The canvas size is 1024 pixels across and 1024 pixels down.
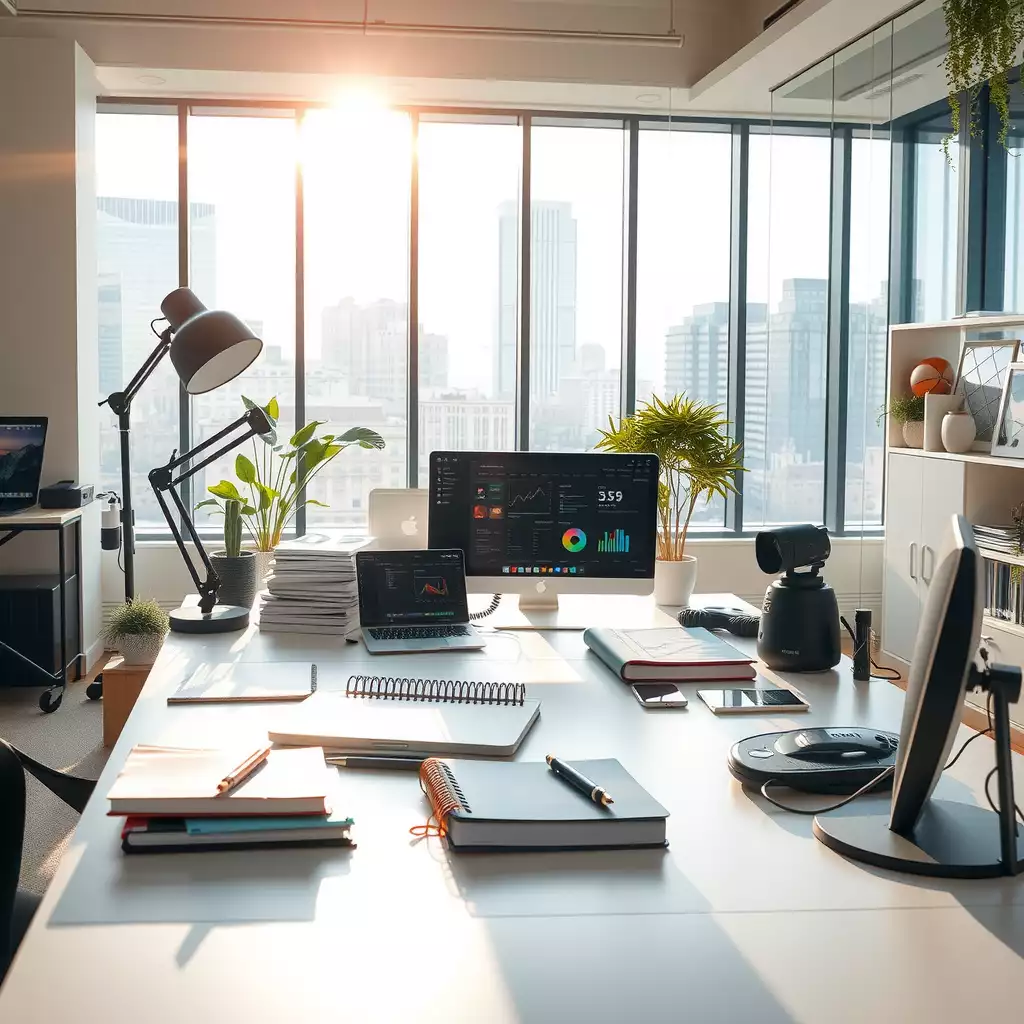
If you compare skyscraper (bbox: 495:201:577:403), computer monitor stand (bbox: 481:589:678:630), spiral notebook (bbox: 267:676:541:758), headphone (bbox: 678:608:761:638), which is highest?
skyscraper (bbox: 495:201:577:403)

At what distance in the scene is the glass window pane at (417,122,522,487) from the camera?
5.69 meters

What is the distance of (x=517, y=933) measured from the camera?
1156mm

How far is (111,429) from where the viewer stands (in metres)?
5.45

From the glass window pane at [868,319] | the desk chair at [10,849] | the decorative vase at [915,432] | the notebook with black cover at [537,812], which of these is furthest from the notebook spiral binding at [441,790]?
the glass window pane at [868,319]

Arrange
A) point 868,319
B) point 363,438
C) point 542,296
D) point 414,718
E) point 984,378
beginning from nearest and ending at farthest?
point 414,718
point 984,378
point 363,438
point 868,319
point 542,296

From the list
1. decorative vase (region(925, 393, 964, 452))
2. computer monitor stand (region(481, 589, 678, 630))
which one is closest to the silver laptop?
computer monitor stand (region(481, 589, 678, 630))

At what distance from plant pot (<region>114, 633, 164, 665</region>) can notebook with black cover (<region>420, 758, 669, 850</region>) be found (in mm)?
2312

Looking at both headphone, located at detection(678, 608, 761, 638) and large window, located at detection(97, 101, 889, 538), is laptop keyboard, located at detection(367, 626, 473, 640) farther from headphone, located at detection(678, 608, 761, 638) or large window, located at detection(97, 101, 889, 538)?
large window, located at detection(97, 101, 889, 538)

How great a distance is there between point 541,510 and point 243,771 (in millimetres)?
1495

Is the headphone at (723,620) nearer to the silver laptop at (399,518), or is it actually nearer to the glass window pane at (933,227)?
the silver laptop at (399,518)

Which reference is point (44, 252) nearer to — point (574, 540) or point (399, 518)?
point (399, 518)

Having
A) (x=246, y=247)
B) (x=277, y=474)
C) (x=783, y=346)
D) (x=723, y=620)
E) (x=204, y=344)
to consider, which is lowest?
(x=723, y=620)

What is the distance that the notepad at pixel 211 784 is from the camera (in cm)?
136

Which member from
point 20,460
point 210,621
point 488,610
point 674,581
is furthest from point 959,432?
point 20,460
